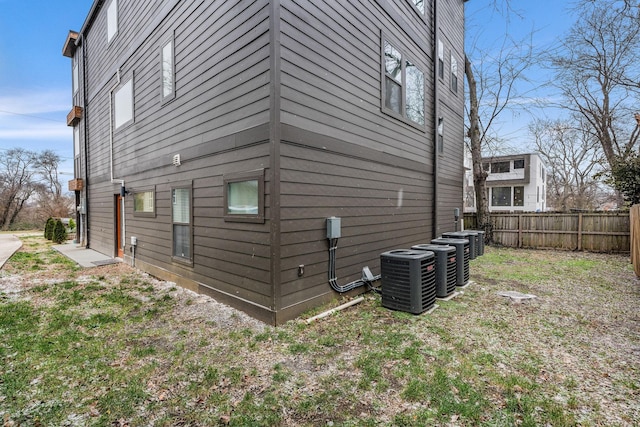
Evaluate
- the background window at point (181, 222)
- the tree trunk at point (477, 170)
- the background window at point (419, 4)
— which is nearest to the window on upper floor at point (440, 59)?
the background window at point (419, 4)

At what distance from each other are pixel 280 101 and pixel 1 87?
89.7ft

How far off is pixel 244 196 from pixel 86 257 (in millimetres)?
7395


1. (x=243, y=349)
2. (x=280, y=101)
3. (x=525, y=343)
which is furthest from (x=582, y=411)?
(x=280, y=101)

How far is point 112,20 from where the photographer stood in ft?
27.8

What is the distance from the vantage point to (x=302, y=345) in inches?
130

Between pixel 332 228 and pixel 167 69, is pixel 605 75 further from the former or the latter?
pixel 167 69

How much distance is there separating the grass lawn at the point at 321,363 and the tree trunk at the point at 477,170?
261 inches

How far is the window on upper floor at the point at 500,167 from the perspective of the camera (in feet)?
79.3

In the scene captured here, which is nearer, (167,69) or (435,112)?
(167,69)

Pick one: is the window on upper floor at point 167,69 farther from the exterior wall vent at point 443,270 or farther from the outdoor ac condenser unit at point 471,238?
the outdoor ac condenser unit at point 471,238

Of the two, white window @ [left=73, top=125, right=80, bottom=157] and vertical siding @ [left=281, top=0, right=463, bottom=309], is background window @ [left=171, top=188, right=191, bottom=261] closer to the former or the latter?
vertical siding @ [left=281, top=0, right=463, bottom=309]

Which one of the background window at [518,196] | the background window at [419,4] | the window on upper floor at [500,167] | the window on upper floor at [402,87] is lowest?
the background window at [518,196]

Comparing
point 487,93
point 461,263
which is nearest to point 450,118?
point 461,263

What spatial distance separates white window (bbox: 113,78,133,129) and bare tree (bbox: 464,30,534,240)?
1147cm
